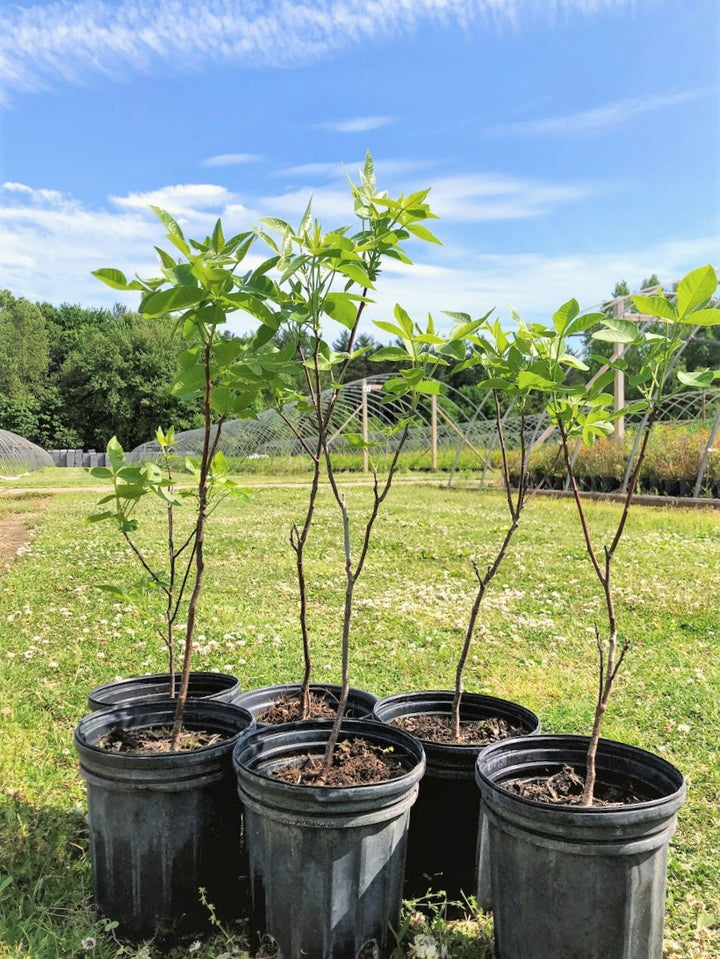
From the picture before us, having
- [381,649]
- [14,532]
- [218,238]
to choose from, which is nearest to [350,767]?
[218,238]

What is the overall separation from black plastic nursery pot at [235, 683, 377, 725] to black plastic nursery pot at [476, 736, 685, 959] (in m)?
0.83

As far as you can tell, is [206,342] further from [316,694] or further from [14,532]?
[14,532]

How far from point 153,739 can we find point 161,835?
1.03ft

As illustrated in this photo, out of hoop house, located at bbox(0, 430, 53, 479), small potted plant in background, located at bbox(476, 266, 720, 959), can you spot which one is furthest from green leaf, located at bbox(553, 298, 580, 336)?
hoop house, located at bbox(0, 430, 53, 479)

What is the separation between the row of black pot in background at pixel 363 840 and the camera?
1619 millimetres

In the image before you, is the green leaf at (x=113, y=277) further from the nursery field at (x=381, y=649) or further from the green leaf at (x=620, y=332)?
the nursery field at (x=381, y=649)

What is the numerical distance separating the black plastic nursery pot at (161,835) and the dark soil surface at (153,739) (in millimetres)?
123

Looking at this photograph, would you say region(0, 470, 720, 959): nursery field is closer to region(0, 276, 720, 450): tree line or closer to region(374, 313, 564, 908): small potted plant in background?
region(374, 313, 564, 908): small potted plant in background

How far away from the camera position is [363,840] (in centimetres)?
175

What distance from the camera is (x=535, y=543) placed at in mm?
8094

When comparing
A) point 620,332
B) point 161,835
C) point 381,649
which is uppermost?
point 620,332

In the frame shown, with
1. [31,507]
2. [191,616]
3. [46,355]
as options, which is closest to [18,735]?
[191,616]

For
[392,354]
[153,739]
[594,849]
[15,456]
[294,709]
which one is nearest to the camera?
[594,849]

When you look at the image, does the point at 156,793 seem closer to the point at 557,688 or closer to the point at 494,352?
the point at 494,352
